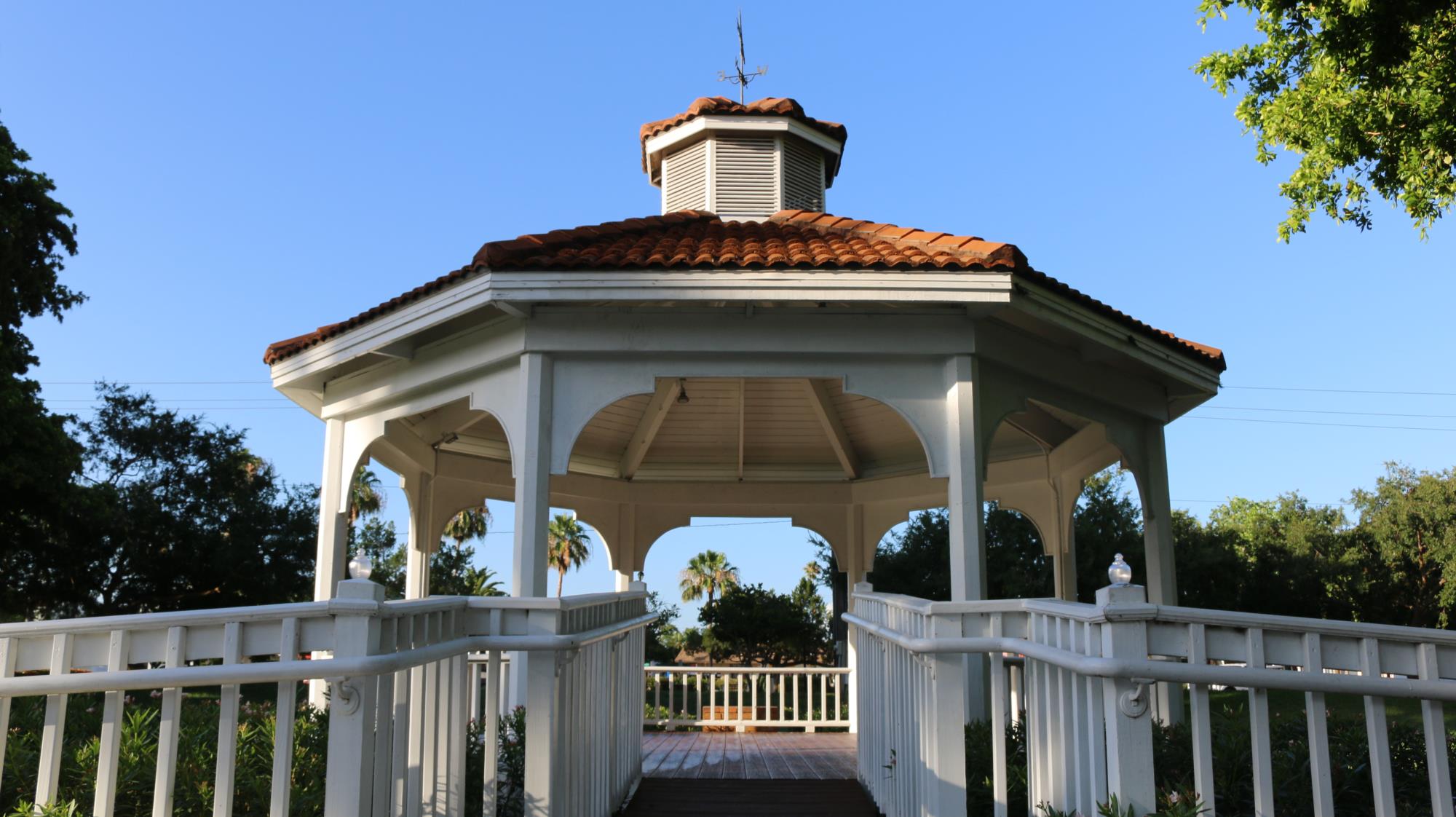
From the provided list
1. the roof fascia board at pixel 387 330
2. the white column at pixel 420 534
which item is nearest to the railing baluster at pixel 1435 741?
the roof fascia board at pixel 387 330

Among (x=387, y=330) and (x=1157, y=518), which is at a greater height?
(x=387, y=330)

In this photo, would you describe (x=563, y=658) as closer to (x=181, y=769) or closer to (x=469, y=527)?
(x=181, y=769)

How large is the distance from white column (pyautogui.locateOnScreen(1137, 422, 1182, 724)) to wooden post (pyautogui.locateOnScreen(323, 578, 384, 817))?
24.3ft

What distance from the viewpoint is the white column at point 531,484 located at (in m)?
7.33

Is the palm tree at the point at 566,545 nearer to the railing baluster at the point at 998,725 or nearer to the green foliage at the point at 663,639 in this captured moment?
the green foliage at the point at 663,639

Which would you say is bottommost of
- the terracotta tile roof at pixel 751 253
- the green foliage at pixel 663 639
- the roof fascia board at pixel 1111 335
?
the green foliage at pixel 663 639

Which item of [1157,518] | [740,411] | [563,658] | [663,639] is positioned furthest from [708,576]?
[563,658]

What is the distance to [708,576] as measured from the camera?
44844 mm

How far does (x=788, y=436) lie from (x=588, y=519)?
2.81 metres

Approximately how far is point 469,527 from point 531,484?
3510 cm

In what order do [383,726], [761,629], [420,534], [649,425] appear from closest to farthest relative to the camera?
[383,726], [420,534], [649,425], [761,629]

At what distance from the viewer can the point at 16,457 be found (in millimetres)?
Answer: 16328

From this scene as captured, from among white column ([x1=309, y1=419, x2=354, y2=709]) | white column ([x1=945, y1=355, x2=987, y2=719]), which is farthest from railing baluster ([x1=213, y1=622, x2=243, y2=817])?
white column ([x1=309, y1=419, x2=354, y2=709])

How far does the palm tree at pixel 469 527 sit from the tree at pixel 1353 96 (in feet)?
116
